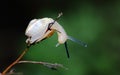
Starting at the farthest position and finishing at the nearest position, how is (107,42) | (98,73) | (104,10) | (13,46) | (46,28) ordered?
(13,46) < (104,10) < (107,42) < (98,73) < (46,28)

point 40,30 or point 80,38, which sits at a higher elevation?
point 40,30

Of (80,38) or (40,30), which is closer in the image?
(40,30)

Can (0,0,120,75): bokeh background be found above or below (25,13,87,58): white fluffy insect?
below

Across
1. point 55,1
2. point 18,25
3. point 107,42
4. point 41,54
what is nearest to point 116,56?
point 107,42

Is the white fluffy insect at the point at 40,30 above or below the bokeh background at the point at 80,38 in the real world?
above

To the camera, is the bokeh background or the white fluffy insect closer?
the white fluffy insect

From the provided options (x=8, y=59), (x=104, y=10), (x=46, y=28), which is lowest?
(x=8, y=59)

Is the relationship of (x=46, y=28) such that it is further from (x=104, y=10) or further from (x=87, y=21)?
(x=104, y=10)

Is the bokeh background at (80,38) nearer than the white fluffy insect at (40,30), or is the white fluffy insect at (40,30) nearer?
the white fluffy insect at (40,30)
